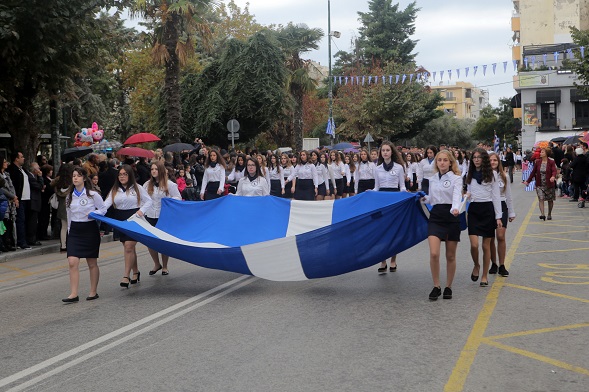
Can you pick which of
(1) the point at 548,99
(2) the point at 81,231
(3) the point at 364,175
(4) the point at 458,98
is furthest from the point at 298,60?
(4) the point at 458,98

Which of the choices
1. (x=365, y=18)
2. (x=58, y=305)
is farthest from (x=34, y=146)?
(x=365, y=18)

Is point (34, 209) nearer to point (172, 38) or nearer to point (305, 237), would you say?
point (305, 237)

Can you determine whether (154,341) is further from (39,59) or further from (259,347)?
(39,59)

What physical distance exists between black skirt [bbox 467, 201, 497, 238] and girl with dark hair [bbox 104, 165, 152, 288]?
4.66 m

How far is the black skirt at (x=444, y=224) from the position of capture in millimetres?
9320

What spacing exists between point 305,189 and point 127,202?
9.89 meters

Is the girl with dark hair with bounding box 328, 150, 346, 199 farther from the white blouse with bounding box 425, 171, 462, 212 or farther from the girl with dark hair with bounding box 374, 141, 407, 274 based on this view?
the white blouse with bounding box 425, 171, 462, 212

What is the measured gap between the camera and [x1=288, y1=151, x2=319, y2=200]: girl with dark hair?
803 inches

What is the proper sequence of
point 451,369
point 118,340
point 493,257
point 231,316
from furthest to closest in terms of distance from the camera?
1. point 493,257
2. point 231,316
3. point 118,340
4. point 451,369

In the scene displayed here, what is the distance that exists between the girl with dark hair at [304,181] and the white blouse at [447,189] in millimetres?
10801

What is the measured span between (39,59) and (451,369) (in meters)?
14.7

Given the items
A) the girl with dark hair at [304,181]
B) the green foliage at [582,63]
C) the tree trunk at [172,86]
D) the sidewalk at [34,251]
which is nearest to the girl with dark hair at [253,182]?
the sidewalk at [34,251]

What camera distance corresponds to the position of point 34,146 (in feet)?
67.7

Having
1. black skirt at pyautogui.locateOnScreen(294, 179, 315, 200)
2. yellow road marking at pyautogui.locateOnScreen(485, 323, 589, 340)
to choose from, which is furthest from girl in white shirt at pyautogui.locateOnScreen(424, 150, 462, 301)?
black skirt at pyautogui.locateOnScreen(294, 179, 315, 200)
